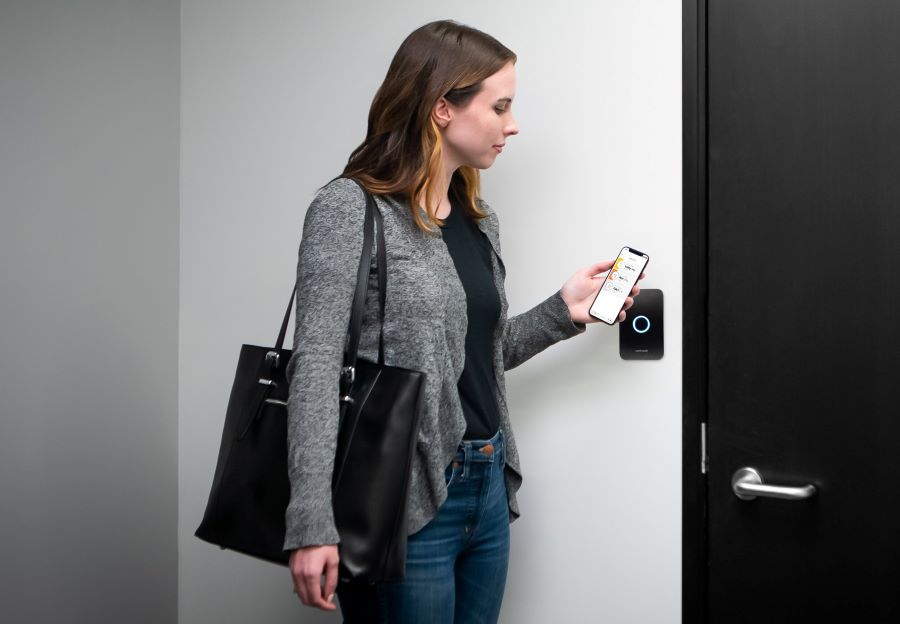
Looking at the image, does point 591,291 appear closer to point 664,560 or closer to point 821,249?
point 821,249

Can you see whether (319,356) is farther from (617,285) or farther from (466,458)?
(617,285)

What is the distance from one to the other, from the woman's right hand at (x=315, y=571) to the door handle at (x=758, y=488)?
29.1 inches

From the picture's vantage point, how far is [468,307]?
1171 mm

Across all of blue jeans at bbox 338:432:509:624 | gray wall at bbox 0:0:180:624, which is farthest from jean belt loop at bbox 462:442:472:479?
gray wall at bbox 0:0:180:624

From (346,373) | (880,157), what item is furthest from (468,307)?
(880,157)

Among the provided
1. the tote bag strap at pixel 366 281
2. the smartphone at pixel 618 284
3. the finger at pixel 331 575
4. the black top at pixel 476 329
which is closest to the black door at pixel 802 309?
the smartphone at pixel 618 284

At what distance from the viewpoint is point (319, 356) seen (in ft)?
3.16

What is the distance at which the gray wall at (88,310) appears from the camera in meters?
1.46

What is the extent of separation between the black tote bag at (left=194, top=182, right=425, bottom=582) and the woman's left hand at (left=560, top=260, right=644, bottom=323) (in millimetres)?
418

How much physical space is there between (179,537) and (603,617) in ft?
3.66

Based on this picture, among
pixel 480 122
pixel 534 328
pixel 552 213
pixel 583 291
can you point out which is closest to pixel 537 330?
pixel 534 328

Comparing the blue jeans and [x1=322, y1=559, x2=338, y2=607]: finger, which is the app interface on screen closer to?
the blue jeans

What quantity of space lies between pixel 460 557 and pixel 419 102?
2.44 ft

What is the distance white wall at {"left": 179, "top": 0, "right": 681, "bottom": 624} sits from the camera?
1.36m
